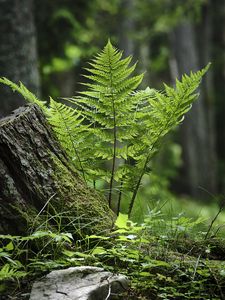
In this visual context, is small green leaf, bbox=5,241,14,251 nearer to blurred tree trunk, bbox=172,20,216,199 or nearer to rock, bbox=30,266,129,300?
rock, bbox=30,266,129,300

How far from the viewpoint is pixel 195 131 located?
1717 cm

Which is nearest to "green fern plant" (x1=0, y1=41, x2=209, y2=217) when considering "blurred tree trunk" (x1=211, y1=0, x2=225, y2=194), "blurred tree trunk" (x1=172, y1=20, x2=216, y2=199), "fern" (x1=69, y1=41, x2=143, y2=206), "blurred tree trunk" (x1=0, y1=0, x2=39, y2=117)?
"fern" (x1=69, y1=41, x2=143, y2=206)

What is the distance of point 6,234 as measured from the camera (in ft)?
9.08

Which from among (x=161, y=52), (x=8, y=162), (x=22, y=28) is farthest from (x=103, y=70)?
(x=161, y=52)

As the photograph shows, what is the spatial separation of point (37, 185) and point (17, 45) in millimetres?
4286

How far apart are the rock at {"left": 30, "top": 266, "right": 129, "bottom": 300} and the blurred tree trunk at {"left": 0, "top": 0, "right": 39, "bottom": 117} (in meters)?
4.33

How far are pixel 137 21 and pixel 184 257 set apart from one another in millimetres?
12832

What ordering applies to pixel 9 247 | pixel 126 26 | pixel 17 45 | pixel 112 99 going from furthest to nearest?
pixel 126 26 → pixel 17 45 → pixel 112 99 → pixel 9 247

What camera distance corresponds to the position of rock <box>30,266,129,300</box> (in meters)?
2.39

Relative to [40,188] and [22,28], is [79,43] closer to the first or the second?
[22,28]

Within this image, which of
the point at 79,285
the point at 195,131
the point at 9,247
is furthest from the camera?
the point at 195,131

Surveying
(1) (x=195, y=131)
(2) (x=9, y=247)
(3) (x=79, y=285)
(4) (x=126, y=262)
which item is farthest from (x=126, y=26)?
(3) (x=79, y=285)

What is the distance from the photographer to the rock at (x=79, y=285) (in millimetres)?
2395

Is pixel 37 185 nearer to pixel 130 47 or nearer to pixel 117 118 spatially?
pixel 117 118
